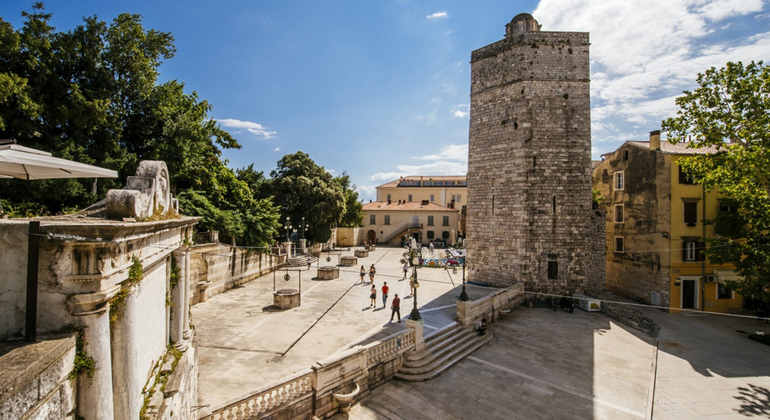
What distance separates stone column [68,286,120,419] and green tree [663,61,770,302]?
20.3 m

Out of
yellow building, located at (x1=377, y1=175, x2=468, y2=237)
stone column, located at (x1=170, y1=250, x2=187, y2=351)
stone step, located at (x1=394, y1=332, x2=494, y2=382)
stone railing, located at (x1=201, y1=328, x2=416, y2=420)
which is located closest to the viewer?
stone railing, located at (x1=201, y1=328, x2=416, y2=420)

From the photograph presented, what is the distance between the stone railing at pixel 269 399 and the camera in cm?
668

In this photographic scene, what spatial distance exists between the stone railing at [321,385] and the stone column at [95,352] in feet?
10.7

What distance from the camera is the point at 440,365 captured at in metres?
11.5

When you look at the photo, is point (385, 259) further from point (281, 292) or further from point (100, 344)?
point (100, 344)

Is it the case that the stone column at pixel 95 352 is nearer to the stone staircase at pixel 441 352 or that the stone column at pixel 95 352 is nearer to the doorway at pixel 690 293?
the stone staircase at pixel 441 352

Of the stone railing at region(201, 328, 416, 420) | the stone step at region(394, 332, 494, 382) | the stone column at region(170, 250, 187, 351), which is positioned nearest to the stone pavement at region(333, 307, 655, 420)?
the stone step at region(394, 332, 494, 382)

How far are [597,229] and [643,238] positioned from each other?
9.14 ft

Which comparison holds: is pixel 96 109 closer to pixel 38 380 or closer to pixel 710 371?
pixel 38 380

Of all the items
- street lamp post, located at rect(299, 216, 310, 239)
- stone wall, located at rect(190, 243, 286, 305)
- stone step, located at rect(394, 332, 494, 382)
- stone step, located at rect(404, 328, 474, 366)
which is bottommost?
stone step, located at rect(394, 332, 494, 382)

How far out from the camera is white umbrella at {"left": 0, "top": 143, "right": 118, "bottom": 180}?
4.00 m

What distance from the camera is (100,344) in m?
3.57

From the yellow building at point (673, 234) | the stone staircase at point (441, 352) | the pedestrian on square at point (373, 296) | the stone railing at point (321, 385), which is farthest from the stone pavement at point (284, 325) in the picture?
the yellow building at point (673, 234)

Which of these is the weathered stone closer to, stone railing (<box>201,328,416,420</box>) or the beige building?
stone railing (<box>201,328,416,420</box>)
